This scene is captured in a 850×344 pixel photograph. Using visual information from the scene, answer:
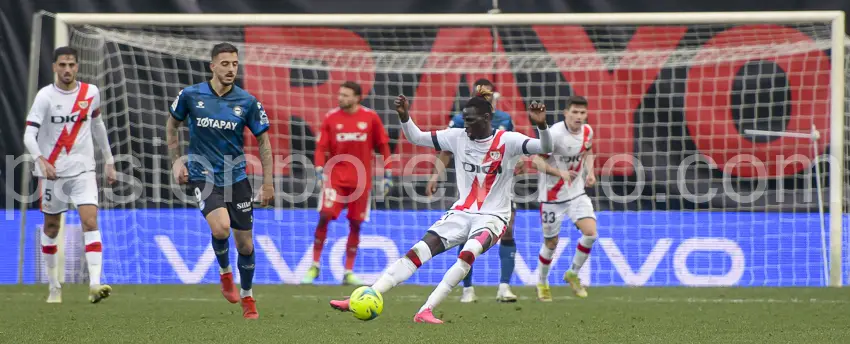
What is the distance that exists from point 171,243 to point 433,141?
19.6 feet

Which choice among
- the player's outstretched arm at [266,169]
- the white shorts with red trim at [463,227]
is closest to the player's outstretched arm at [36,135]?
the player's outstretched arm at [266,169]

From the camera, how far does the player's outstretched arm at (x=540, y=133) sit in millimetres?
7440

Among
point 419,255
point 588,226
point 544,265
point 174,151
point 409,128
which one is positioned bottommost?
point 544,265

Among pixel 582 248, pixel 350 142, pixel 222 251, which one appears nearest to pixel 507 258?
pixel 582 248

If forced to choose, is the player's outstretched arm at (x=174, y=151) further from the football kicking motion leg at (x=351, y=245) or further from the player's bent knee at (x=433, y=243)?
the football kicking motion leg at (x=351, y=245)

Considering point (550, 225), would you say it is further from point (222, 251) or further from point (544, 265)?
point (222, 251)

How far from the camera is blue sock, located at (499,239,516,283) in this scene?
1062 cm

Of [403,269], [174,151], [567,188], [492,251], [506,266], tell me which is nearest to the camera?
[403,269]

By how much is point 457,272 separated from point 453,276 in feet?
0.12

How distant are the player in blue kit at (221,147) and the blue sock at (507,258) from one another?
306 centimetres

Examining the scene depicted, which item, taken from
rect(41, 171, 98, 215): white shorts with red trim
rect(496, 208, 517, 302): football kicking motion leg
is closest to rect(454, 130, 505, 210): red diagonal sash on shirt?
rect(496, 208, 517, 302): football kicking motion leg

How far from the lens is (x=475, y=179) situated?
811cm

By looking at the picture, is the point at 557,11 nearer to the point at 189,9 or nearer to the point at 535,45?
the point at 535,45

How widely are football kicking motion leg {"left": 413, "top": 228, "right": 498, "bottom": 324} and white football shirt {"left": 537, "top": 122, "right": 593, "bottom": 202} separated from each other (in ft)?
10.9
